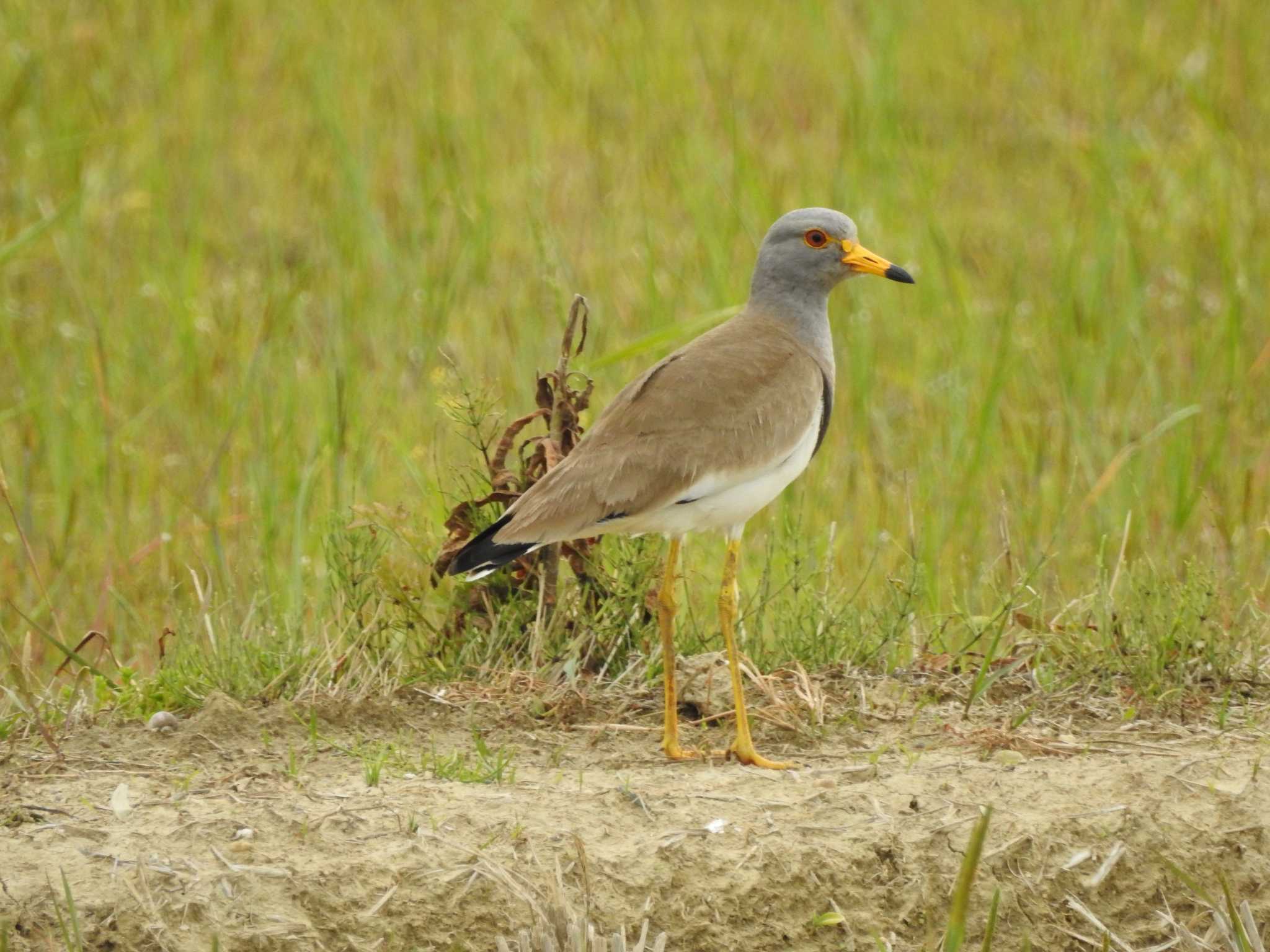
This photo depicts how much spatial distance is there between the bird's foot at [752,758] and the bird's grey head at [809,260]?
127 cm

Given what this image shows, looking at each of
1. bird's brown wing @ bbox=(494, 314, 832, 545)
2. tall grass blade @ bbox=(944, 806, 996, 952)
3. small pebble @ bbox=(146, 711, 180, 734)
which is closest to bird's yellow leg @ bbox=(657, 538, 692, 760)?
bird's brown wing @ bbox=(494, 314, 832, 545)

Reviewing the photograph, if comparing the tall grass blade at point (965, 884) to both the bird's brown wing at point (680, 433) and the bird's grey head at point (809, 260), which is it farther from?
the bird's grey head at point (809, 260)

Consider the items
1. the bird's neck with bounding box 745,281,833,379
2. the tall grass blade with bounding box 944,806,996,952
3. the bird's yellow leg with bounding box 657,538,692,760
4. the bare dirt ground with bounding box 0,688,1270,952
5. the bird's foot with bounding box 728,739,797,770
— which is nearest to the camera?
the tall grass blade with bounding box 944,806,996,952

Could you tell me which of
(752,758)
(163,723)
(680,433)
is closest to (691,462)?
(680,433)

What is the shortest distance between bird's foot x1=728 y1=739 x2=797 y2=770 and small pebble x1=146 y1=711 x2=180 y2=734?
1.30m

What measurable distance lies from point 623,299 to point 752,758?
13.2 feet

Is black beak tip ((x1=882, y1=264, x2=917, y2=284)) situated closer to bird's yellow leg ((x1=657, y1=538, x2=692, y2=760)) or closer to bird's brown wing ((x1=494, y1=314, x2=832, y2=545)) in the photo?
bird's brown wing ((x1=494, y1=314, x2=832, y2=545))

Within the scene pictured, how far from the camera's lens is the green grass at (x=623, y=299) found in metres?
4.84

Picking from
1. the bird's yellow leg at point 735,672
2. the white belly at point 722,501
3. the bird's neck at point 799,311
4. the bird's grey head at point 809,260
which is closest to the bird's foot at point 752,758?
the bird's yellow leg at point 735,672

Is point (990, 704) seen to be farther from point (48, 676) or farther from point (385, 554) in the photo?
point (48, 676)

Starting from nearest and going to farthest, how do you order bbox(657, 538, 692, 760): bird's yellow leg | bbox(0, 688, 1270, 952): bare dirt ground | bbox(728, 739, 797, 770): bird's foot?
bbox(0, 688, 1270, 952): bare dirt ground → bbox(728, 739, 797, 770): bird's foot → bbox(657, 538, 692, 760): bird's yellow leg

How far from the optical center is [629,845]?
3.52 meters

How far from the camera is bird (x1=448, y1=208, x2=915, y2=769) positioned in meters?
4.07

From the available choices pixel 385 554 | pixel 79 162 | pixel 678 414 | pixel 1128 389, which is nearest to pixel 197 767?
pixel 385 554
